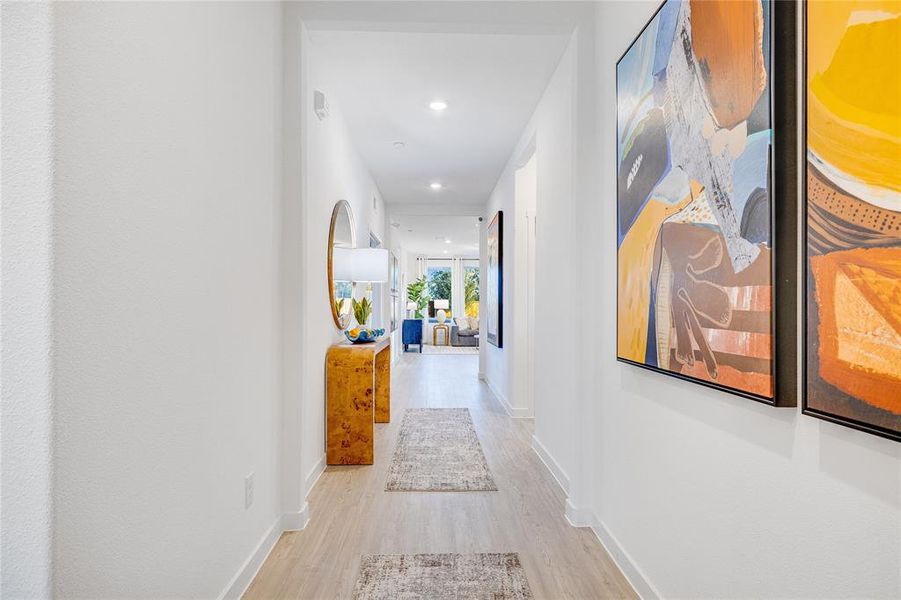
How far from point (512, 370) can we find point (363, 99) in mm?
2850

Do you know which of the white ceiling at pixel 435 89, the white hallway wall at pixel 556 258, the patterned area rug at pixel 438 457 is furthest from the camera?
the patterned area rug at pixel 438 457

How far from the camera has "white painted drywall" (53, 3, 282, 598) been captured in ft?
3.29

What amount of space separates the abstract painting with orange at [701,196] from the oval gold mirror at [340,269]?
2.21 meters

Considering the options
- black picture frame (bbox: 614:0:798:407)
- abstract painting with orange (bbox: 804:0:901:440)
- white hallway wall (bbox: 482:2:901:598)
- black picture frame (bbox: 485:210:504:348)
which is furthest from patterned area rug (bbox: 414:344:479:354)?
abstract painting with orange (bbox: 804:0:901:440)

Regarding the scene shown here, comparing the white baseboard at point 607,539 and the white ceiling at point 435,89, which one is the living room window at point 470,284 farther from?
the white baseboard at point 607,539

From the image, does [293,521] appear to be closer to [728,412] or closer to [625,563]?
[625,563]

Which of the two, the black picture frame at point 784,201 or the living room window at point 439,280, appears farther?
the living room window at point 439,280

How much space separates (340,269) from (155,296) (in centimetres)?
248

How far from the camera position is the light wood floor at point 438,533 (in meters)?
1.94

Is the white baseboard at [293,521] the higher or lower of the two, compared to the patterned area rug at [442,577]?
higher

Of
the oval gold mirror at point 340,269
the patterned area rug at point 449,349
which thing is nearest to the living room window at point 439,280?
the patterned area rug at point 449,349

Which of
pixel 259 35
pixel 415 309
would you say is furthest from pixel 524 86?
pixel 415 309

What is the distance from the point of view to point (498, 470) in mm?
3268

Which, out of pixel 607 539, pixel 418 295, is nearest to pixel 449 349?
pixel 418 295
